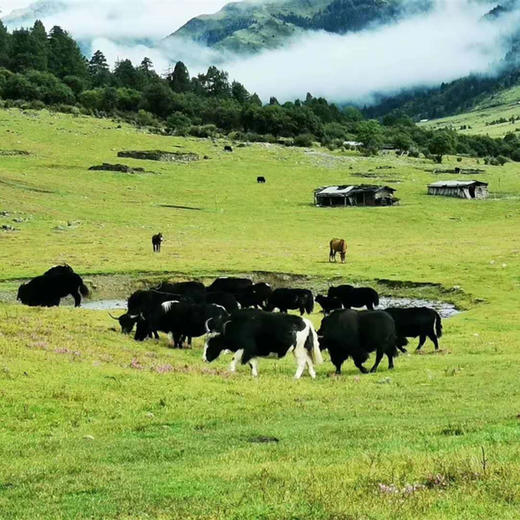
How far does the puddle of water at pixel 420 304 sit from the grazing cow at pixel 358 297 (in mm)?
2679

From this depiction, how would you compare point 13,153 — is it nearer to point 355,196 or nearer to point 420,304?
point 355,196

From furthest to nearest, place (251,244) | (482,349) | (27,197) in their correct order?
(27,197) < (251,244) < (482,349)

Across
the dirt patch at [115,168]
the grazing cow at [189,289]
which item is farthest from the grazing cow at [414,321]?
the dirt patch at [115,168]

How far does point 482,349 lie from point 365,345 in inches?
230

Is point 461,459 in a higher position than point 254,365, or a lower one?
higher

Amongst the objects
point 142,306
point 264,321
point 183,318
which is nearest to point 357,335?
point 264,321

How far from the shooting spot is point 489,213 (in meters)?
95.5

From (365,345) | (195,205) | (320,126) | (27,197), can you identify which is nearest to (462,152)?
(320,126)

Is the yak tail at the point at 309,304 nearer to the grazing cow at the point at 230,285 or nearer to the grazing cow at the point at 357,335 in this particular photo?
the grazing cow at the point at 230,285

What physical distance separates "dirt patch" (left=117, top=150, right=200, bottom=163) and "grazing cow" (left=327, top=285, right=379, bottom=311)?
9283 centimetres

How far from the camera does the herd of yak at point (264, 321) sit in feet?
70.8

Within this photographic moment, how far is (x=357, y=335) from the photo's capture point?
22.1m

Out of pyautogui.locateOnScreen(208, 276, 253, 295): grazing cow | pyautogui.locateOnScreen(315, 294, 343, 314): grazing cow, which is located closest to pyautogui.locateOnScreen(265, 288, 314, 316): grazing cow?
pyautogui.locateOnScreen(315, 294, 343, 314): grazing cow

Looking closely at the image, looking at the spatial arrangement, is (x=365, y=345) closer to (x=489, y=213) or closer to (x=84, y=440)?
(x=84, y=440)
